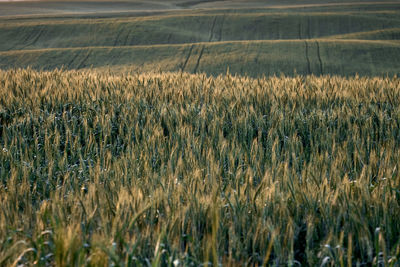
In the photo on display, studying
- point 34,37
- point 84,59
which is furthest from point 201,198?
point 34,37

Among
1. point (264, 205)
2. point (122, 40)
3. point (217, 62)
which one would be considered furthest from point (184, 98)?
point (122, 40)

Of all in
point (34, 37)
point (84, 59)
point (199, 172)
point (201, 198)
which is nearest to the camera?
point (201, 198)

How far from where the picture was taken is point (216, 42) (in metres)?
Result: 20.7

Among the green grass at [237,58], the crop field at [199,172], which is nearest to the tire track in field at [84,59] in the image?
the green grass at [237,58]

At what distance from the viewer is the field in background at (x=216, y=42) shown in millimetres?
16969

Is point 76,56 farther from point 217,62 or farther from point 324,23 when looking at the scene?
point 324,23

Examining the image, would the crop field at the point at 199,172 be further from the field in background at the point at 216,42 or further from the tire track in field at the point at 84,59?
the tire track in field at the point at 84,59

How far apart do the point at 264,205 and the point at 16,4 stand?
60.0 m

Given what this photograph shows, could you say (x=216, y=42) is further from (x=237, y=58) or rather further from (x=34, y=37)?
(x=34, y=37)

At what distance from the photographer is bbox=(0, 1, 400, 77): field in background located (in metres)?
17.0

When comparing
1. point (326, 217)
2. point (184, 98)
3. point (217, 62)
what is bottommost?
point (217, 62)

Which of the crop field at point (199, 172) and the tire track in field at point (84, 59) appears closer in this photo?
the crop field at point (199, 172)

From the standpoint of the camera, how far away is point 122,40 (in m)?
22.7

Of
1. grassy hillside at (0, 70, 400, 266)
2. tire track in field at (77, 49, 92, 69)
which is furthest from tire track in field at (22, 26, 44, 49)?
grassy hillside at (0, 70, 400, 266)
